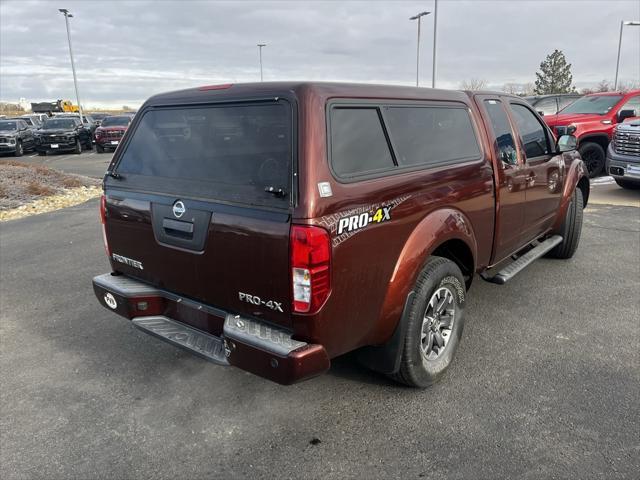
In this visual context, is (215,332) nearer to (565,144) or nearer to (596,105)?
(565,144)

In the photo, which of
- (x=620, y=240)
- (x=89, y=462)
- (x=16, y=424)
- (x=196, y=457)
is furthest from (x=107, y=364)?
(x=620, y=240)

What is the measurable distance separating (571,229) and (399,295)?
3617mm

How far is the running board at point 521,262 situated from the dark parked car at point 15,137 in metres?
23.1

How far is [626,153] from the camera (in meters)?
9.15

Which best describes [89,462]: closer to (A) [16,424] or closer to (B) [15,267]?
(A) [16,424]

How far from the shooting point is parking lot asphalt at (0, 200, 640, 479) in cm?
256

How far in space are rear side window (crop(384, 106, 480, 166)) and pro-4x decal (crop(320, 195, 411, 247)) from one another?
1.32 ft

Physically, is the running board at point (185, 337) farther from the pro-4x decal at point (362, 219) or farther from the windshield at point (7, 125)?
the windshield at point (7, 125)

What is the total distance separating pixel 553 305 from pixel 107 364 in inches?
147

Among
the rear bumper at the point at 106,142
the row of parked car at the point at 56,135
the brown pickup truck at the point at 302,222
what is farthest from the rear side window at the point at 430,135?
the rear bumper at the point at 106,142

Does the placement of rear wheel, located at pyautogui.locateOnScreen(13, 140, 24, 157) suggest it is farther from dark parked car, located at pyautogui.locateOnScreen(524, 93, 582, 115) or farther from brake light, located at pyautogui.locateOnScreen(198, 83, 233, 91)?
brake light, located at pyautogui.locateOnScreen(198, 83, 233, 91)

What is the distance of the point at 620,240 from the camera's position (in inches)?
258

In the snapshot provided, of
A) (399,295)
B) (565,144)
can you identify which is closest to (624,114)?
(565,144)

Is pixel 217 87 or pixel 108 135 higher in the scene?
pixel 217 87
